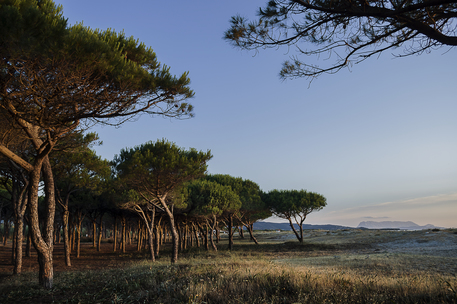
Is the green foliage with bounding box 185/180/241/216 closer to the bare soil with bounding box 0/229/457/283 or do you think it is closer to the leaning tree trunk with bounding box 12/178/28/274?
the bare soil with bounding box 0/229/457/283

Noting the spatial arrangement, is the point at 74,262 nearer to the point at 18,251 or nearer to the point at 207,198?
the point at 18,251

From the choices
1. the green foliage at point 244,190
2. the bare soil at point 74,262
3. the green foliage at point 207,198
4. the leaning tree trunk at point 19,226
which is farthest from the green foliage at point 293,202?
the leaning tree trunk at point 19,226

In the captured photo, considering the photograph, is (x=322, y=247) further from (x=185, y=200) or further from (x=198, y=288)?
(x=198, y=288)

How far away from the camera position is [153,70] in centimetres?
1105

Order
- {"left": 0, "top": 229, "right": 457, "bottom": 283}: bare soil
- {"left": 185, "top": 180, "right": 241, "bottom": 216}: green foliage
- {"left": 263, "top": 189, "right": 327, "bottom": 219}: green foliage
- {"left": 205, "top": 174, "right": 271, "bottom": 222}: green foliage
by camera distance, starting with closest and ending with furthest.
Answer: {"left": 0, "top": 229, "right": 457, "bottom": 283}: bare soil → {"left": 185, "top": 180, "right": 241, "bottom": 216}: green foliage → {"left": 205, "top": 174, "right": 271, "bottom": 222}: green foliage → {"left": 263, "top": 189, "right": 327, "bottom": 219}: green foliage

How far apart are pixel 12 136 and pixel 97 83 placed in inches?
220

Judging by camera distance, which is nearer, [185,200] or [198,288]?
[198,288]

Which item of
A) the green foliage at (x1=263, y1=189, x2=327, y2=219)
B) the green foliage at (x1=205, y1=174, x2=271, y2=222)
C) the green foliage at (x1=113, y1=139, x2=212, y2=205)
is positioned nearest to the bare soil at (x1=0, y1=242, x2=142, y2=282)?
the green foliage at (x1=113, y1=139, x2=212, y2=205)

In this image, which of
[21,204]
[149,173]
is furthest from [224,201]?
[21,204]

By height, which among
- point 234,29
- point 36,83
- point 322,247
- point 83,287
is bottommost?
point 322,247

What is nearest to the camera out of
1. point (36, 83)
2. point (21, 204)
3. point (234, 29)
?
point (234, 29)

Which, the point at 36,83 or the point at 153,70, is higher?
the point at 153,70

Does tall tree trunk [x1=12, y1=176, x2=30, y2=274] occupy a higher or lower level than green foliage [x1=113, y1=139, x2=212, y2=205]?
lower

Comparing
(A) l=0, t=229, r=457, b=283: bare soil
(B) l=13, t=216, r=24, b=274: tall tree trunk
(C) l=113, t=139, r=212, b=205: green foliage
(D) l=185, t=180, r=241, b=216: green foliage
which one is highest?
(C) l=113, t=139, r=212, b=205: green foliage
